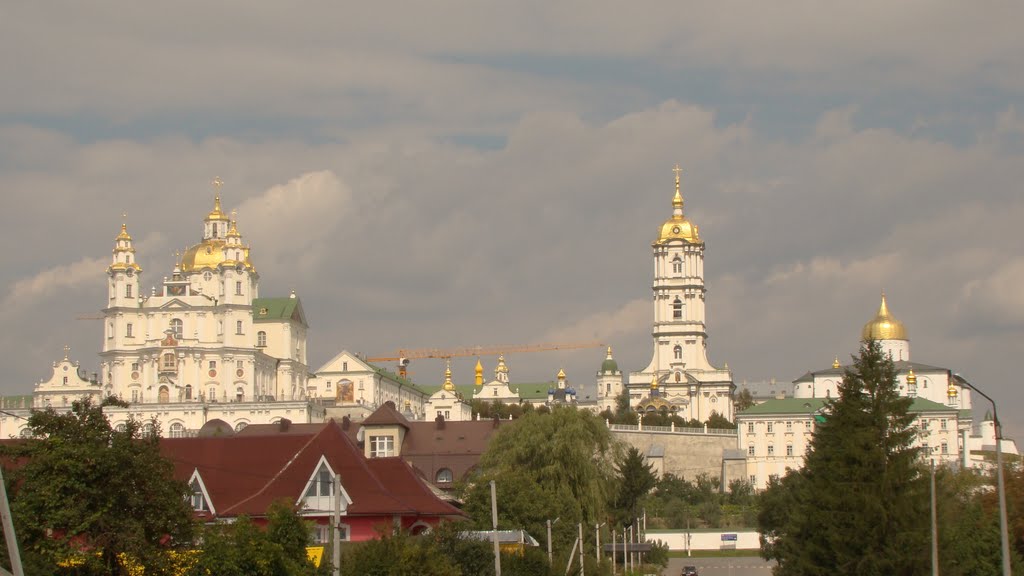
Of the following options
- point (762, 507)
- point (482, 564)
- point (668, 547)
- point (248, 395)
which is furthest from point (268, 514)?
point (248, 395)

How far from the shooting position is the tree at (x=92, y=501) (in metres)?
39.3

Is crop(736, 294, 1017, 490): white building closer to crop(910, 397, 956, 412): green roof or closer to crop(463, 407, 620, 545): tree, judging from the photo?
crop(910, 397, 956, 412): green roof

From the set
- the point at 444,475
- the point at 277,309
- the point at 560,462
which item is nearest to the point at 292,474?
the point at 560,462

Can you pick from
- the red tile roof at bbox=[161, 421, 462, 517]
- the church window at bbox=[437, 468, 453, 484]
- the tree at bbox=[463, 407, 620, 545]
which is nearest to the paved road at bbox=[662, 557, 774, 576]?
the church window at bbox=[437, 468, 453, 484]

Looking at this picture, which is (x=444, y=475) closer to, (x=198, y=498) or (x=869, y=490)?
(x=198, y=498)

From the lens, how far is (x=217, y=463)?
206 feet

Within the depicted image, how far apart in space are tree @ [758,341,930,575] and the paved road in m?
37.8

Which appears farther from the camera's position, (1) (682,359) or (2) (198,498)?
(1) (682,359)

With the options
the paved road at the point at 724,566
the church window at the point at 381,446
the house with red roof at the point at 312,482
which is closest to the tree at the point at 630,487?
the paved road at the point at 724,566

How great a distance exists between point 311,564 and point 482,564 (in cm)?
765

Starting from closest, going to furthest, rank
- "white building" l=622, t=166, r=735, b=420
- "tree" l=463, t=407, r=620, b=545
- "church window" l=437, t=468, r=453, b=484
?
"tree" l=463, t=407, r=620, b=545
"church window" l=437, t=468, r=453, b=484
"white building" l=622, t=166, r=735, b=420

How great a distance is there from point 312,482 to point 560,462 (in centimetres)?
1535

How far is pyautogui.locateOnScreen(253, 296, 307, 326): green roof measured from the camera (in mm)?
164062

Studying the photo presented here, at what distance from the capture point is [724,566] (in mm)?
99312
